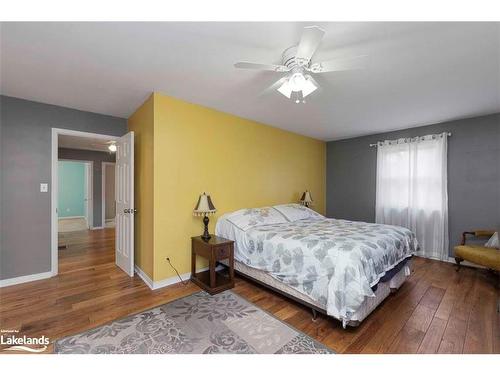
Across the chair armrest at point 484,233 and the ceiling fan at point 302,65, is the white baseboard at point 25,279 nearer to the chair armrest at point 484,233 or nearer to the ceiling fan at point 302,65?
the ceiling fan at point 302,65

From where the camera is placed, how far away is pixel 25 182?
268 cm

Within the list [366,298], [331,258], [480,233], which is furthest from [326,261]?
[480,233]

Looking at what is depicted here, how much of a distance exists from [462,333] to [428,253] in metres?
2.38

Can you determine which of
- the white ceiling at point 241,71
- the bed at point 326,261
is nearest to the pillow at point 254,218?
the bed at point 326,261

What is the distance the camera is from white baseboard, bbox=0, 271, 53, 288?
2.54 metres

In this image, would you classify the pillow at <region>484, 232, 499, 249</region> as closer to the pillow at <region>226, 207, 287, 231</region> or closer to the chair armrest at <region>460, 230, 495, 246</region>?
Answer: the chair armrest at <region>460, 230, 495, 246</region>

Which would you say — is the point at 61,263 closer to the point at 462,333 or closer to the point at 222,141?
the point at 222,141

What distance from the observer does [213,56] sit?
1.77 metres

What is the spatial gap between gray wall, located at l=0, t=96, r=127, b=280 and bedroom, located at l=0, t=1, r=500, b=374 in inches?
0.6

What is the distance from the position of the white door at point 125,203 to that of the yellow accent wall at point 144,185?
0.37 feet

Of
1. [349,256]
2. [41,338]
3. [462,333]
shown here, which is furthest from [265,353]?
[41,338]

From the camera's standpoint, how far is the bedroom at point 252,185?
160 cm
